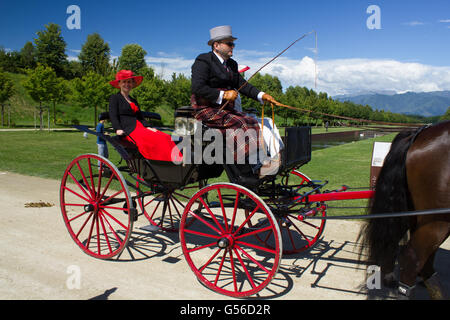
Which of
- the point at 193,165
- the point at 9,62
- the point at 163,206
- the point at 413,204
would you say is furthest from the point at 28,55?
the point at 413,204

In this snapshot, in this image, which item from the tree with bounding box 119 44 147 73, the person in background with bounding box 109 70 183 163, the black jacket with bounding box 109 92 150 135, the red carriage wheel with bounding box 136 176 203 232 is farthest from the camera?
the tree with bounding box 119 44 147 73

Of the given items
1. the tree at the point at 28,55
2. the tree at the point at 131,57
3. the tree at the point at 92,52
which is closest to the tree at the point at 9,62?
the tree at the point at 28,55

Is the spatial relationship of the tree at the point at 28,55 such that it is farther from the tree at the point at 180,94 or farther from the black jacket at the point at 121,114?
the black jacket at the point at 121,114

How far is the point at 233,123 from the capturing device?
3.88m

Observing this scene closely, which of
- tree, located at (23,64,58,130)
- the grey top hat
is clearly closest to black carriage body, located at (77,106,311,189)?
the grey top hat

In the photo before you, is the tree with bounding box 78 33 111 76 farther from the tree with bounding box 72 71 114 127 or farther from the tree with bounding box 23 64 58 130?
the tree with bounding box 23 64 58 130

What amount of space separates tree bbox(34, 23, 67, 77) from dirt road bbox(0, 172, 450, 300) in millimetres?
62309

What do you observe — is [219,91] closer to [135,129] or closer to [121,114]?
[135,129]

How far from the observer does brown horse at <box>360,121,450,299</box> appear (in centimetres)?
297

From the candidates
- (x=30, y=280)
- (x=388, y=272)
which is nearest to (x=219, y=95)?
(x=388, y=272)

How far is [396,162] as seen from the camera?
3.23 metres

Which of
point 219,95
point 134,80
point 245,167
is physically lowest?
point 245,167

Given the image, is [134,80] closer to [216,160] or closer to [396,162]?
[216,160]
